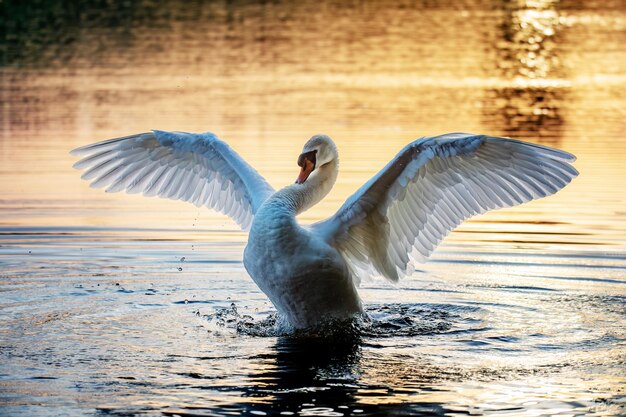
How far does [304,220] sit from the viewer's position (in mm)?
14680

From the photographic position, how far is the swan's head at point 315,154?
975 centimetres

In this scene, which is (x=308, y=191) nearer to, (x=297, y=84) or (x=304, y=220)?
(x=304, y=220)

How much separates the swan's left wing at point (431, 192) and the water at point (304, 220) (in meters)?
0.64

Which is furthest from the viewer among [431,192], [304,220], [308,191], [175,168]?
[304,220]

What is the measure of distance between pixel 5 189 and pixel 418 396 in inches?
413

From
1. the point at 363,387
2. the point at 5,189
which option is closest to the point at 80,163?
the point at 363,387

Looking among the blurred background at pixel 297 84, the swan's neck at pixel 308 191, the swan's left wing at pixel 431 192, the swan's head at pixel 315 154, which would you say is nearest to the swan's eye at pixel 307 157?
the swan's head at pixel 315 154

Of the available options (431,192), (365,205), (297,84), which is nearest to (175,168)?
(365,205)

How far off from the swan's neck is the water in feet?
3.57

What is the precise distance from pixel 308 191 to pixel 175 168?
1.89m

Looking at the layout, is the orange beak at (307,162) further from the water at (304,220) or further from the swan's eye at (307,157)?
the water at (304,220)

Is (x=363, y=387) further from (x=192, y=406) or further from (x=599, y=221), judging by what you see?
(x=599, y=221)

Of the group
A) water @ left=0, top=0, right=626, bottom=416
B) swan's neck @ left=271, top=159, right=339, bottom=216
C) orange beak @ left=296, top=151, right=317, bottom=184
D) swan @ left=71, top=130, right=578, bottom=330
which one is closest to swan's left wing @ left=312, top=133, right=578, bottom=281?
swan @ left=71, top=130, right=578, bottom=330

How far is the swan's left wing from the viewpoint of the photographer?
9.07 meters
